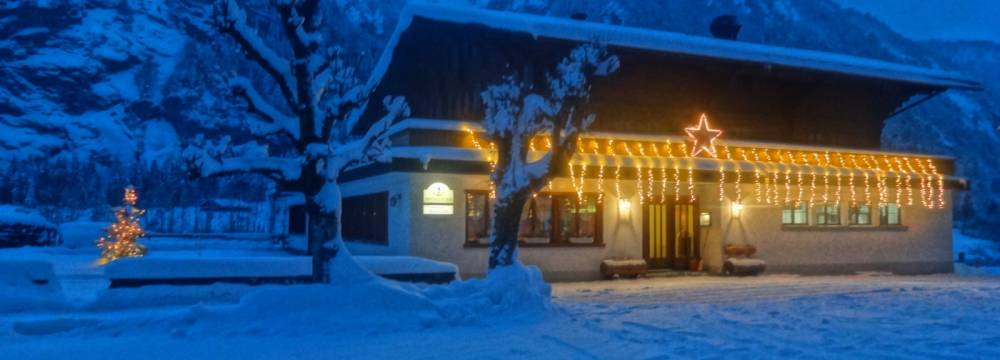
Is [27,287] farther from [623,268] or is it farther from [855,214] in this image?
[855,214]

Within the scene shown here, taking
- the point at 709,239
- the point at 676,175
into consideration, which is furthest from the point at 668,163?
the point at 709,239

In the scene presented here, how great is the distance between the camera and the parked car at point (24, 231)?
3012cm

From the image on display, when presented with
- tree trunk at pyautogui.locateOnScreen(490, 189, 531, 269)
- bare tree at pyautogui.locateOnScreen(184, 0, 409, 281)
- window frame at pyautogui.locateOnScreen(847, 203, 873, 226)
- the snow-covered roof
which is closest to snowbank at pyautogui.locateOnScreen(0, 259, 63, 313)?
bare tree at pyautogui.locateOnScreen(184, 0, 409, 281)

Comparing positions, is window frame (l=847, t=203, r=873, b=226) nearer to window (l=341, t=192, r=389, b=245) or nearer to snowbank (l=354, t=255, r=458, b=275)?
snowbank (l=354, t=255, r=458, b=275)

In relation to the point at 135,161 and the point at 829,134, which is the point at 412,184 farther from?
the point at 135,161

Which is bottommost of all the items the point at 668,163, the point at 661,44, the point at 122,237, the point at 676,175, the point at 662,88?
the point at 122,237

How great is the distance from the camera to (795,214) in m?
20.3

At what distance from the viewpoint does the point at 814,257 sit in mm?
20172

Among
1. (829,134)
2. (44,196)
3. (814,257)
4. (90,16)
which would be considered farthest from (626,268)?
(90,16)

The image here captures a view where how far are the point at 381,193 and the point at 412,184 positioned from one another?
2.05 meters

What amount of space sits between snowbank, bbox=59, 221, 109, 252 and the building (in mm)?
13384

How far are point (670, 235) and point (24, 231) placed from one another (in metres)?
25.3

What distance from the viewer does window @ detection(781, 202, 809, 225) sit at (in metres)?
20.1

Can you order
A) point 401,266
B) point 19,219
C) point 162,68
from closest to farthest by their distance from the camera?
point 401,266 → point 19,219 → point 162,68
